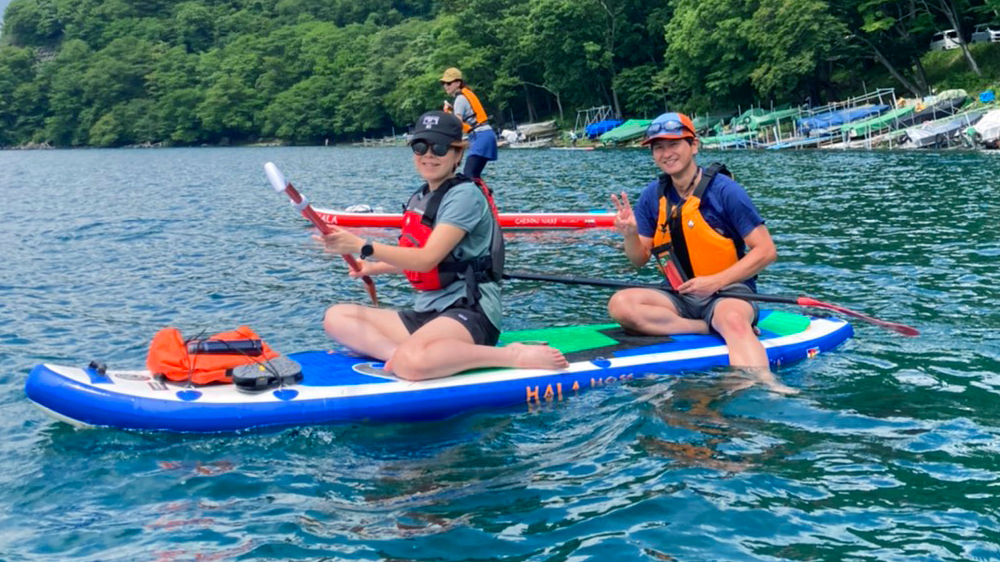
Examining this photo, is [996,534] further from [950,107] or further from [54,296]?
[950,107]

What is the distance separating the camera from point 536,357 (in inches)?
265

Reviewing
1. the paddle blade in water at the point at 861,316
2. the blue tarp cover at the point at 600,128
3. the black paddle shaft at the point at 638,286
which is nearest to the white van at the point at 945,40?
the blue tarp cover at the point at 600,128

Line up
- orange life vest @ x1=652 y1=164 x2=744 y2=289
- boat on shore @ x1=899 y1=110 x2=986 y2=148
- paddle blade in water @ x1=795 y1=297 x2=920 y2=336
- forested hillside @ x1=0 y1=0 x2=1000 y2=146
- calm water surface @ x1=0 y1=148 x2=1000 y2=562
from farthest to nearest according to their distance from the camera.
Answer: forested hillside @ x1=0 y1=0 x2=1000 y2=146
boat on shore @ x1=899 y1=110 x2=986 y2=148
paddle blade in water @ x1=795 y1=297 x2=920 y2=336
orange life vest @ x1=652 y1=164 x2=744 y2=289
calm water surface @ x1=0 y1=148 x2=1000 y2=562

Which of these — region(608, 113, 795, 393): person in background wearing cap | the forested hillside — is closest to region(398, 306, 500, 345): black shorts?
region(608, 113, 795, 393): person in background wearing cap

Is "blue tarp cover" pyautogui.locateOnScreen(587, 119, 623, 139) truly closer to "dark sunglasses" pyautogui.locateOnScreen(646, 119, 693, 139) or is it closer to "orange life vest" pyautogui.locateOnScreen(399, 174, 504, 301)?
"dark sunglasses" pyautogui.locateOnScreen(646, 119, 693, 139)

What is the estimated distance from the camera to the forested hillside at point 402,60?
153ft

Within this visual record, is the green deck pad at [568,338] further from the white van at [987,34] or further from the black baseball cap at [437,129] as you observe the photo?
the white van at [987,34]

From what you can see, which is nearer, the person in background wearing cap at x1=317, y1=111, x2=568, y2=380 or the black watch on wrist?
the black watch on wrist

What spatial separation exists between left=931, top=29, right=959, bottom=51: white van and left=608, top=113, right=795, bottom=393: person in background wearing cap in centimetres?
4435

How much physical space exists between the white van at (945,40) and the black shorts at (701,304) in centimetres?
4433

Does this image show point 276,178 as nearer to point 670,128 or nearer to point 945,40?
point 670,128

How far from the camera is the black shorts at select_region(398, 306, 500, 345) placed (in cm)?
645

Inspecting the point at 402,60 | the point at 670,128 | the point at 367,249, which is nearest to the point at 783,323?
the point at 670,128

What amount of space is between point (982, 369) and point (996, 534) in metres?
3.00
